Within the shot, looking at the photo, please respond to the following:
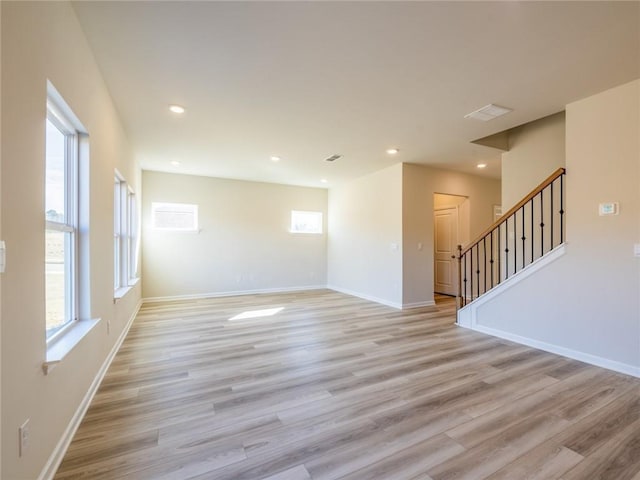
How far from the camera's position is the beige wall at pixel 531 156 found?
389 cm

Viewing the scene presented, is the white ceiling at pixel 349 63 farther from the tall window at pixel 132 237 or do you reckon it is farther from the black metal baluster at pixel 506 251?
the black metal baluster at pixel 506 251

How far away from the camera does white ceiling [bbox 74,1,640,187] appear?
187cm

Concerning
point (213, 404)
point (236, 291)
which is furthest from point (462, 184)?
point (213, 404)

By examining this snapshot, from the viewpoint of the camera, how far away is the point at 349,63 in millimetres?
2369

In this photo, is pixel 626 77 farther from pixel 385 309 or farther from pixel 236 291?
pixel 236 291

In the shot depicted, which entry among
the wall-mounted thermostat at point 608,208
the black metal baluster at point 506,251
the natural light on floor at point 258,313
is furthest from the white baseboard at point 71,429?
the black metal baluster at point 506,251

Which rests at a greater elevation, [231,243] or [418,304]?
[231,243]

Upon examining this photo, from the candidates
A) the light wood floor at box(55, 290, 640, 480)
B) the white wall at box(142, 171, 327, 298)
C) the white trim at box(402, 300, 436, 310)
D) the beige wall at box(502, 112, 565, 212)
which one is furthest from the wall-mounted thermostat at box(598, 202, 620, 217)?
the white wall at box(142, 171, 327, 298)

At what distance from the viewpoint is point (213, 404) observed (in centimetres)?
222

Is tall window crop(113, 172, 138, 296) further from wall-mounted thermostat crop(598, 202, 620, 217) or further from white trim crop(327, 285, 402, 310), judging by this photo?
wall-mounted thermostat crop(598, 202, 620, 217)

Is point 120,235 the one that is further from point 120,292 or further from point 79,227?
point 79,227

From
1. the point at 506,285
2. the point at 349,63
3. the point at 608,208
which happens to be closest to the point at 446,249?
the point at 506,285

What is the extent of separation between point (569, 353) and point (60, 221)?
15.7ft

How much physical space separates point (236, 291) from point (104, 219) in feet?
14.2
